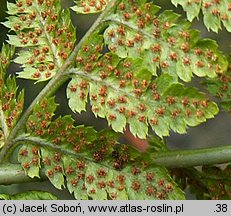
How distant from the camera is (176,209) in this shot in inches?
83.7

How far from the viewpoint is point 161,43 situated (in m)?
2.06

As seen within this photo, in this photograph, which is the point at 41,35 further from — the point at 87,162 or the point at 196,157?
the point at 196,157

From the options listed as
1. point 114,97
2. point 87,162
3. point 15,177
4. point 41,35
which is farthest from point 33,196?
point 41,35

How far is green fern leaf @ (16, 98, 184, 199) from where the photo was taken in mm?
2092

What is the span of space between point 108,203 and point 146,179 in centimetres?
19

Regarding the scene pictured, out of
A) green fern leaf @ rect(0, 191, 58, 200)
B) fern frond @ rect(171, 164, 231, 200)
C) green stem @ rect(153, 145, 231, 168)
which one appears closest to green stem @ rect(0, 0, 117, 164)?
green fern leaf @ rect(0, 191, 58, 200)

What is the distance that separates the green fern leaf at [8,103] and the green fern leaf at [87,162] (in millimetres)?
92

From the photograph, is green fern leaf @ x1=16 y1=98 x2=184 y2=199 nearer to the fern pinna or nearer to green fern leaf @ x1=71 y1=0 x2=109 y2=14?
the fern pinna

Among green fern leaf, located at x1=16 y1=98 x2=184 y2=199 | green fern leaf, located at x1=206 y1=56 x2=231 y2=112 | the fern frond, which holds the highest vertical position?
green fern leaf, located at x1=206 y1=56 x2=231 y2=112

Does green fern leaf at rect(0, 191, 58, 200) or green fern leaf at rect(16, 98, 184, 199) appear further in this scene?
green fern leaf at rect(0, 191, 58, 200)

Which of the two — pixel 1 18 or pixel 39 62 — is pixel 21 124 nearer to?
pixel 39 62

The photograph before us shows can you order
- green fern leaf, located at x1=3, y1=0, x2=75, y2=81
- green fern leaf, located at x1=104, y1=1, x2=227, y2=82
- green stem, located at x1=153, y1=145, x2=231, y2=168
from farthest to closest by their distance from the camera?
green fern leaf, located at x1=3, y1=0, x2=75, y2=81 < green stem, located at x1=153, y1=145, x2=231, y2=168 < green fern leaf, located at x1=104, y1=1, x2=227, y2=82

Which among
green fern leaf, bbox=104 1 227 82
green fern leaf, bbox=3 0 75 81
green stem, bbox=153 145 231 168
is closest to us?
green fern leaf, bbox=104 1 227 82

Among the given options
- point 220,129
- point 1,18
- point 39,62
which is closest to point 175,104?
point 39,62
